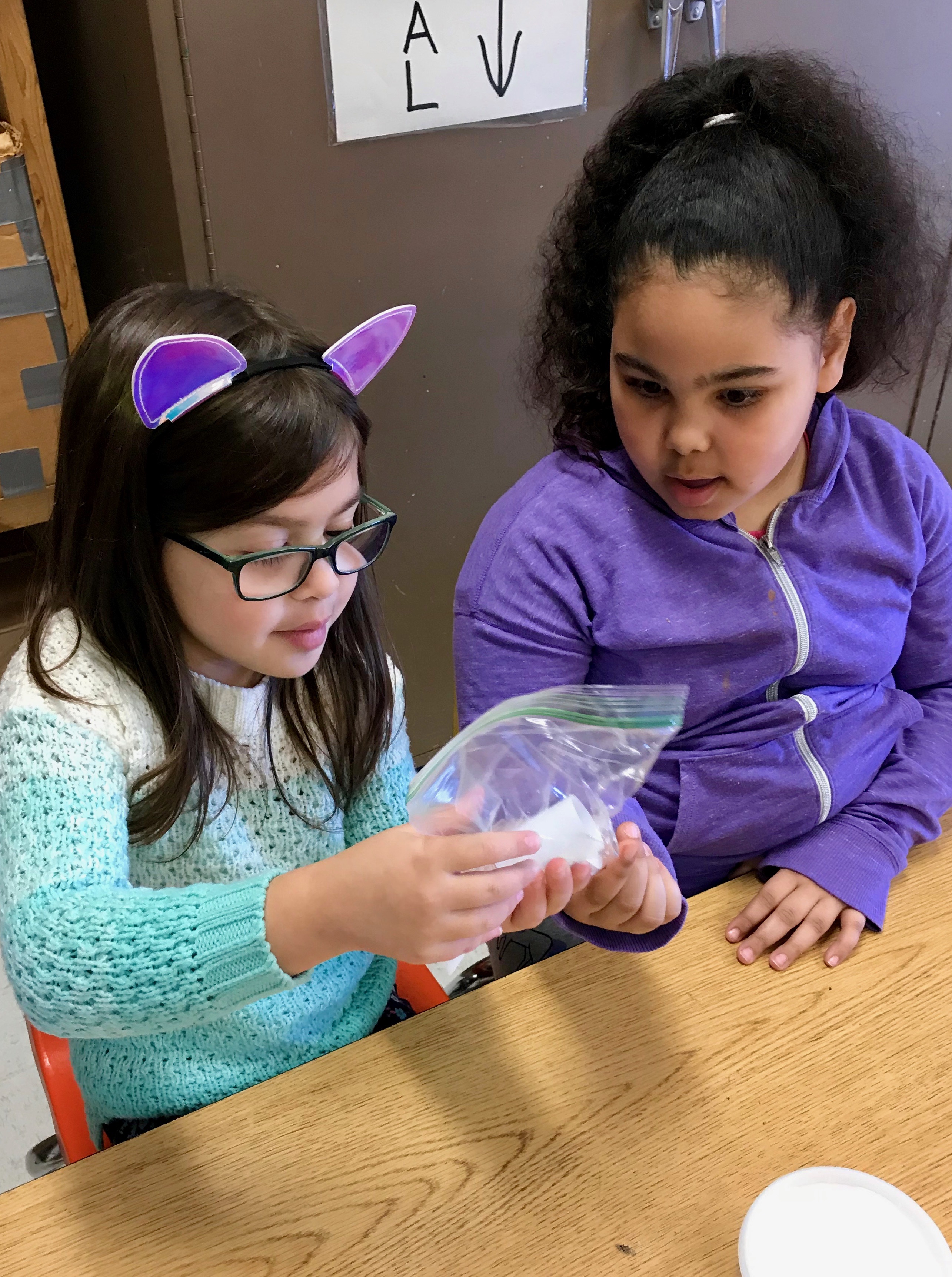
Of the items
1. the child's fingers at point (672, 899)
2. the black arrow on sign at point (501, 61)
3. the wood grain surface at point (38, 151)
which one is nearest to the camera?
the child's fingers at point (672, 899)

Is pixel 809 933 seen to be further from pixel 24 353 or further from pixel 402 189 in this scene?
pixel 24 353

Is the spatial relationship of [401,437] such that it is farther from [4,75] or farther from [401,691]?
[401,691]

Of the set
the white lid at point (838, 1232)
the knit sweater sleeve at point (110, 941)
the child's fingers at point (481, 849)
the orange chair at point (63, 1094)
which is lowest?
the orange chair at point (63, 1094)

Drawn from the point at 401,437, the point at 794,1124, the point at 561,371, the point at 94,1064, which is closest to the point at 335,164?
the point at 401,437

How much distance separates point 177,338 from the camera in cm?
60

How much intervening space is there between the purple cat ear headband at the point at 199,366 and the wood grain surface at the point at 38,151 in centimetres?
65

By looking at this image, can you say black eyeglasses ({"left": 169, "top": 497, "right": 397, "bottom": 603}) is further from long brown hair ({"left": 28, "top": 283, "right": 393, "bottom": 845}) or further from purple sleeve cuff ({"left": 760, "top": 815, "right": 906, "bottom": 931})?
purple sleeve cuff ({"left": 760, "top": 815, "right": 906, "bottom": 931})

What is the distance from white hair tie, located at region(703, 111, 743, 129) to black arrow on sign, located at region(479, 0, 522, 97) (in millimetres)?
660

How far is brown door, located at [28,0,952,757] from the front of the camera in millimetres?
1266

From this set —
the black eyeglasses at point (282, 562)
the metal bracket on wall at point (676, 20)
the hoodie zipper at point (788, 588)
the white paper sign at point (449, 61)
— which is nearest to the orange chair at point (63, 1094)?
the black eyeglasses at point (282, 562)

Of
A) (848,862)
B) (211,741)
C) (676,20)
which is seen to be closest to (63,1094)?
(211,741)

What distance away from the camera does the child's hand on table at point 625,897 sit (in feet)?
2.02

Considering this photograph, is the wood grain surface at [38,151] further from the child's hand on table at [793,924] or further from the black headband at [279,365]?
the child's hand on table at [793,924]

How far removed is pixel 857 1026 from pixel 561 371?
675mm
